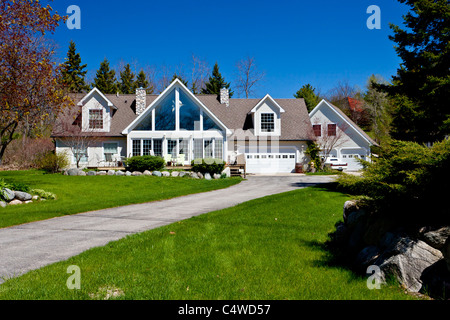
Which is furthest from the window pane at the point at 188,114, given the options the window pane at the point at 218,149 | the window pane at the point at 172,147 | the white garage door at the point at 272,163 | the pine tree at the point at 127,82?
the pine tree at the point at 127,82

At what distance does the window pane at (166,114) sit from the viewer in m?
27.5

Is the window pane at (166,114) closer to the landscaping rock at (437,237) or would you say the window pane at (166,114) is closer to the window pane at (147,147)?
the window pane at (147,147)

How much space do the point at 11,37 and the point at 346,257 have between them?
54.2 feet

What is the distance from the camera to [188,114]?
90.9 feet

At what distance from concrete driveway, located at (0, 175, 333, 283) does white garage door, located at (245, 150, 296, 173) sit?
18.5m

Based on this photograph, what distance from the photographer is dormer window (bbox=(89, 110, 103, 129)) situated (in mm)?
29531

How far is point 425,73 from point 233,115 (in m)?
19.5

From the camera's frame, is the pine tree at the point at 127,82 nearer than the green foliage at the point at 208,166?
No

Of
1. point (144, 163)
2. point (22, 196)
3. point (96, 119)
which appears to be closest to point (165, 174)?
point (144, 163)

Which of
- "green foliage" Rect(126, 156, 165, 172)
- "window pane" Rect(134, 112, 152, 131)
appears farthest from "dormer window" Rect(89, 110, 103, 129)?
"green foliage" Rect(126, 156, 165, 172)

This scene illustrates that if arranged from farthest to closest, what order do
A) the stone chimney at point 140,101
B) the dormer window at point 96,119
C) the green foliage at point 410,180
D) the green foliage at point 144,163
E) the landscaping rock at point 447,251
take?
1. the stone chimney at point 140,101
2. the dormer window at point 96,119
3. the green foliage at point 144,163
4. the green foliage at point 410,180
5. the landscaping rock at point 447,251

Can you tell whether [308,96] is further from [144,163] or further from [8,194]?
[8,194]

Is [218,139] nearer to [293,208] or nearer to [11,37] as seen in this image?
[11,37]

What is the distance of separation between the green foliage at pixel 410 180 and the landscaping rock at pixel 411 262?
21.0 inches
